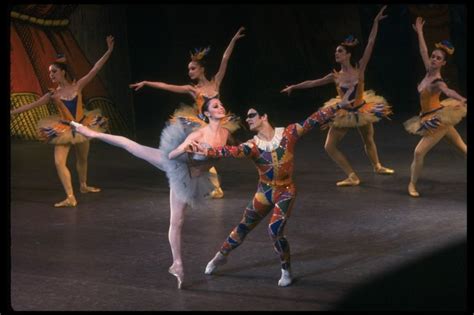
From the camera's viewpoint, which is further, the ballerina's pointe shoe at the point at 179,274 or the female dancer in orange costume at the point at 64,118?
the female dancer in orange costume at the point at 64,118

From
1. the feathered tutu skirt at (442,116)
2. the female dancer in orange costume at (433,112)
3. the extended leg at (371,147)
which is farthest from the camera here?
the extended leg at (371,147)

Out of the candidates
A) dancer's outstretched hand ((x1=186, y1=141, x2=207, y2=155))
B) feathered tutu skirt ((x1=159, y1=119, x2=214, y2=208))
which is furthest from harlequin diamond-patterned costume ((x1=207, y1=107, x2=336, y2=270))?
feathered tutu skirt ((x1=159, y1=119, x2=214, y2=208))

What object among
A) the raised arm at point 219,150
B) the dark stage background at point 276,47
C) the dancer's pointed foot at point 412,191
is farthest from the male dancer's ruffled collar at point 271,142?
the dark stage background at point 276,47

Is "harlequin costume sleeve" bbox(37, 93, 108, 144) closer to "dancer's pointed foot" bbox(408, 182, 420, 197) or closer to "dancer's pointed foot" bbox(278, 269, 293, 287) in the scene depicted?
"dancer's pointed foot" bbox(408, 182, 420, 197)

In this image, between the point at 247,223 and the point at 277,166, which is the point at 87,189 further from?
the point at 277,166

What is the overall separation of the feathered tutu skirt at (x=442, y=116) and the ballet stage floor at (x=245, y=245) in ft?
2.36

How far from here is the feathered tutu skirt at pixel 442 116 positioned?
8.77 m

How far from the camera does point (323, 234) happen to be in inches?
297

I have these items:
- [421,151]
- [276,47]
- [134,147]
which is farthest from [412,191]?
[276,47]

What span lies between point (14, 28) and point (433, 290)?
9277mm

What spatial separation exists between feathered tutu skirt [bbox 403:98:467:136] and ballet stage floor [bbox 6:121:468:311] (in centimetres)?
72

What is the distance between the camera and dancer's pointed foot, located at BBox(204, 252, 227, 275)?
6344mm

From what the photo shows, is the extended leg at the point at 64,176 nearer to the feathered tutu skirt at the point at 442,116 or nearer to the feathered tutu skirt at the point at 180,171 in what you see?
the feathered tutu skirt at the point at 180,171

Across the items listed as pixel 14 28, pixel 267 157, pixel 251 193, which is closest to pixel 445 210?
pixel 251 193
